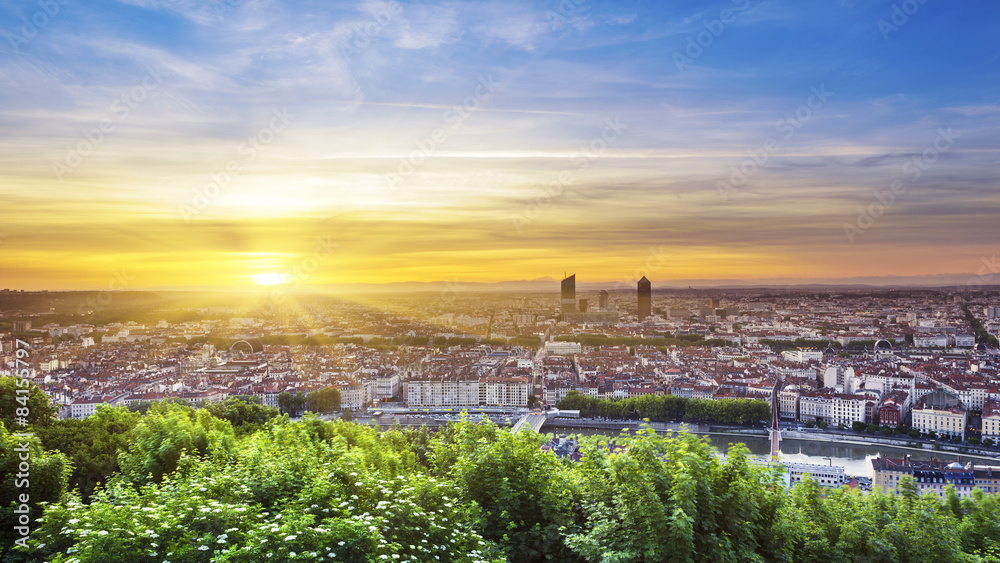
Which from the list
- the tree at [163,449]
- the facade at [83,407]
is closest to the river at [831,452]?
the tree at [163,449]

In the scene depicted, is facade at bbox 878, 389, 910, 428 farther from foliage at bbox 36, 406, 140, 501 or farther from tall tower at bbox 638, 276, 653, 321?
tall tower at bbox 638, 276, 653, 321

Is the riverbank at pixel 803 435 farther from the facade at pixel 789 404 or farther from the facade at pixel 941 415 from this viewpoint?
the facade at pixel 789 404

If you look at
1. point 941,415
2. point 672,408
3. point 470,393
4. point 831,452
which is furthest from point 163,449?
point 941,415

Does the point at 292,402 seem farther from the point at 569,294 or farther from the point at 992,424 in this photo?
the point at 569,294

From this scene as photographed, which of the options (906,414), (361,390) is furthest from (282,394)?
(906,414)

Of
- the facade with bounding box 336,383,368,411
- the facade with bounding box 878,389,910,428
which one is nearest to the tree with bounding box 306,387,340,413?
the facade with bounding box 336,383,368,411

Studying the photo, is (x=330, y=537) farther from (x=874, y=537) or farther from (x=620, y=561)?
(x=874, y=537)
